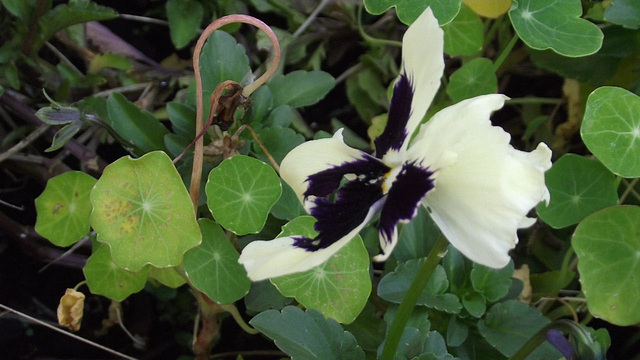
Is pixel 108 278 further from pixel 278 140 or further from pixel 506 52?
pixel 506 52

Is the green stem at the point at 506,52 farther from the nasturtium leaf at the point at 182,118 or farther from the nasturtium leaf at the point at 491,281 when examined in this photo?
the nasturtium leaf at the point at 182,118

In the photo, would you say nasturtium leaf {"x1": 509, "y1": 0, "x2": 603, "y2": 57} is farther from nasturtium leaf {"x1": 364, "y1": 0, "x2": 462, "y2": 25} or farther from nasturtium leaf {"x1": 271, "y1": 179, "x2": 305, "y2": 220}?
nasturtium leaf {"x1": 271, "y1": 179, "x2": 305, "y2": 220}

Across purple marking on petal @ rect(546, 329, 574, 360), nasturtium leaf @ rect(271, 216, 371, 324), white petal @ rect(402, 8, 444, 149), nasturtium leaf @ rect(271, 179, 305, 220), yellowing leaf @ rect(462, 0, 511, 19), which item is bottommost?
nasturtium leaf @ rect(271, 216, 371, 324)

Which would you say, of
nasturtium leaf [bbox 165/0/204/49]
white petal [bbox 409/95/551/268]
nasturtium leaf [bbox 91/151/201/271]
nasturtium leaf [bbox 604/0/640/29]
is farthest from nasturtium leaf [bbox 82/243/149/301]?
nasturtium leaf [bbox 604/0/640/29]

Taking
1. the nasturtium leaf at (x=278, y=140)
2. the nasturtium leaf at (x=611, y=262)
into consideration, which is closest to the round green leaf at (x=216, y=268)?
the nasturtium leaf at (x=278, y=140)

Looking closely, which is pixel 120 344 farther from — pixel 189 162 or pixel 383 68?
pixel 383 68

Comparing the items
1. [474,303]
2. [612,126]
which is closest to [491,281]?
[474,303]
